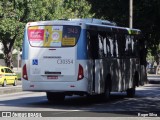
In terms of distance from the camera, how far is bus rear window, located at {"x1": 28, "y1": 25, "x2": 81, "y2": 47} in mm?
19281

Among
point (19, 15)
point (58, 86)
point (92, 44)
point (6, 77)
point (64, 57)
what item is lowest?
point (6, 77)

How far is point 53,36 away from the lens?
1952 centimetres

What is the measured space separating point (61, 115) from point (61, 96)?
622cm

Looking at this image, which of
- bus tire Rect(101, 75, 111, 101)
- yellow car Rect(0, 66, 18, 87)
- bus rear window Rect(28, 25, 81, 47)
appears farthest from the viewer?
yellow car Rect(0, 66, 18, 87)

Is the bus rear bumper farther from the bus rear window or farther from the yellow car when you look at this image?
the yellow car

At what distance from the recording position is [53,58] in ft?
63.5

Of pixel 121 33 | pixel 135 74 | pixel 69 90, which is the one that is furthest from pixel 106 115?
pixel 135 74

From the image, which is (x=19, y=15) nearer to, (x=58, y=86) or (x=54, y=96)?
(x=54, y=96)

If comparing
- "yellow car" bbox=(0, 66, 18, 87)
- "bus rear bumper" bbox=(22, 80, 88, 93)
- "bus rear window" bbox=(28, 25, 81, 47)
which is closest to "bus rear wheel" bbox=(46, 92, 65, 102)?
"bus rear bumper" bbox=(22, 80, 88, 93)

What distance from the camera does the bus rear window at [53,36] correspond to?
19281 mm

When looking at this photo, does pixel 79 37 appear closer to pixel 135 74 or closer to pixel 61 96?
pixel 61 96

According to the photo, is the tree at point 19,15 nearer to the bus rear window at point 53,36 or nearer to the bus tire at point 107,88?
the bus tire at point 107,88

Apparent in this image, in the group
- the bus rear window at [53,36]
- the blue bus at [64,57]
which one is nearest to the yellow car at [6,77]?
the blue bus at [64,57]

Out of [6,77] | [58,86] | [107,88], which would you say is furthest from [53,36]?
A: [6,77]
